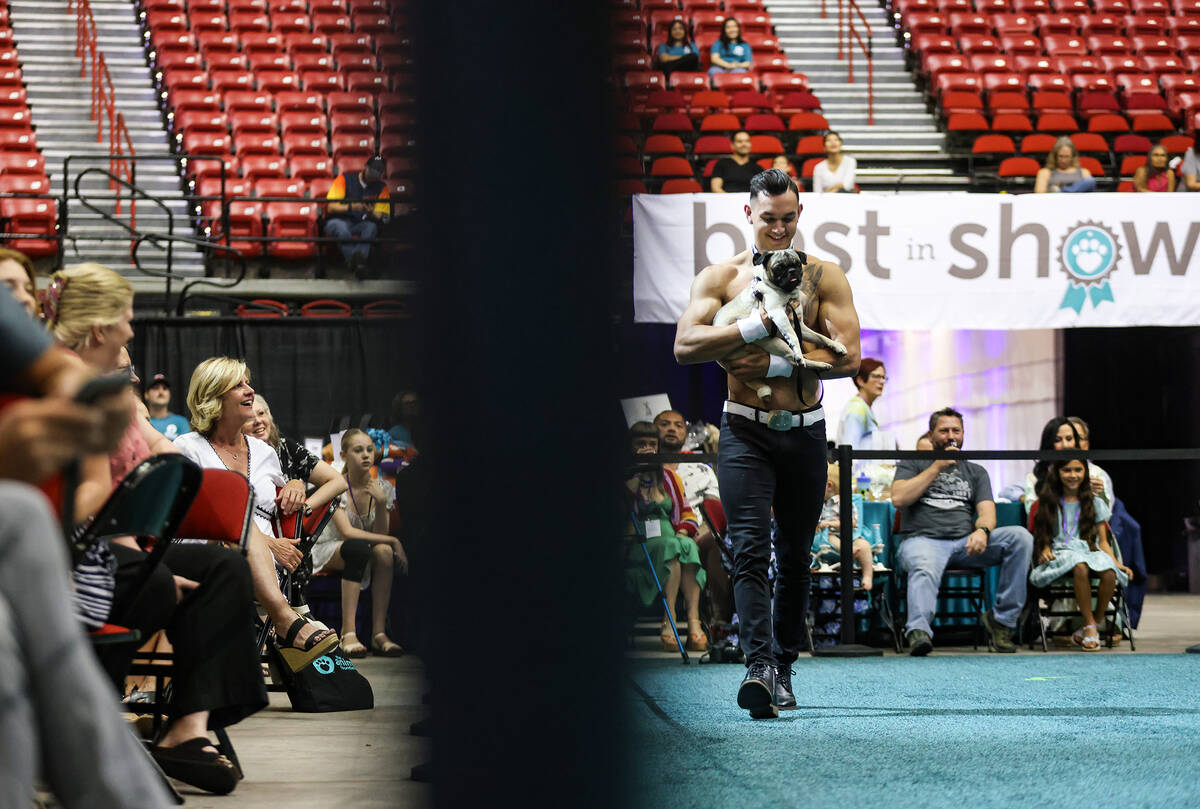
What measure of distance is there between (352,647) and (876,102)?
A: 12.0 meters

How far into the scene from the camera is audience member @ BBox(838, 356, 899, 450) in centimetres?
843

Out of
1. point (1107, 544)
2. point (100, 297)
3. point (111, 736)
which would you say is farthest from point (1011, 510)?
point (111, 736)

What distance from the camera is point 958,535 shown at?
8133 mm

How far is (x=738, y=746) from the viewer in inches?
166

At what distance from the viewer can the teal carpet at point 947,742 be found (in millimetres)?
3480

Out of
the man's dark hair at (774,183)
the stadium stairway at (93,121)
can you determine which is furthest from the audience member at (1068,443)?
the stadium stairway at (93,121)

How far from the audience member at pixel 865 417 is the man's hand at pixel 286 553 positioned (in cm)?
377

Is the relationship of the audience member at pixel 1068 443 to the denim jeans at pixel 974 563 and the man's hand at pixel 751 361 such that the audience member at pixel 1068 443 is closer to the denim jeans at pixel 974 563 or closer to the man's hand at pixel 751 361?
the denim jeans at pixel 974 563

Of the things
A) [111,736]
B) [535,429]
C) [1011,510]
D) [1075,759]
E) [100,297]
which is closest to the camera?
[535,429]

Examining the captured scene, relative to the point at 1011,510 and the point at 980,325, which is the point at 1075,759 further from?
the point at 980,325

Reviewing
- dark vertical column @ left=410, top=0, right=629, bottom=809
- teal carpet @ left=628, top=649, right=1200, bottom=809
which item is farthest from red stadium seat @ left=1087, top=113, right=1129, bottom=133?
dark vertical column @ left=410, top=0, right=629, bottom=809

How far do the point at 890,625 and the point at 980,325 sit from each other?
280 cm

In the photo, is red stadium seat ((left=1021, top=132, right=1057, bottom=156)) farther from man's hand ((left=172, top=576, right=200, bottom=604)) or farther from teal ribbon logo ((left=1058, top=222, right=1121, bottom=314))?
man's hand ((left=172, top=576, right=200, bottom=604))

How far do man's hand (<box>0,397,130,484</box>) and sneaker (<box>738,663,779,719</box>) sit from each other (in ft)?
10.2
